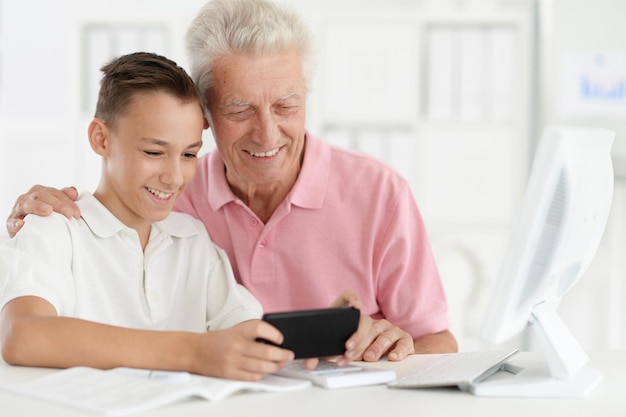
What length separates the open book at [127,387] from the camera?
3.41 feet

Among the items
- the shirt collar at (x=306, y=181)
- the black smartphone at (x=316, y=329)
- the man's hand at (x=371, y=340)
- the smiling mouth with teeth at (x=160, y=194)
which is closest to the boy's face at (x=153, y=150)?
the smiling mouth with teeth at (x=160, y=194)

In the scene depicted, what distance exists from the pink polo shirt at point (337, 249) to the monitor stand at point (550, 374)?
1.91ft

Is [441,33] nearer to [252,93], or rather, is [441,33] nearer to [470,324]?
[470,324]

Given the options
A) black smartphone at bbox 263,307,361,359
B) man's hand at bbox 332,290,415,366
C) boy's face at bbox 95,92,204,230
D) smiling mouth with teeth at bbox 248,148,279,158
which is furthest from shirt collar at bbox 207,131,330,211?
black smartphone at bbox 263,307,361,359

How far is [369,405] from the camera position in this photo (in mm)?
1089

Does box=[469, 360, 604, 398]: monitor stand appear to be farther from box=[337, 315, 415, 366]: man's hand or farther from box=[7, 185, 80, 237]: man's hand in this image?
box=[7, 185, 80, 237]: man's hand

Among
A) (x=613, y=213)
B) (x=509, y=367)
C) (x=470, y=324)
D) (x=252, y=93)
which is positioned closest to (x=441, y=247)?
(x=470, y=324)

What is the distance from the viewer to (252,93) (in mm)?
1717

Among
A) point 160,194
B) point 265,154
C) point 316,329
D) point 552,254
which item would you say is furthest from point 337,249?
point 552,254

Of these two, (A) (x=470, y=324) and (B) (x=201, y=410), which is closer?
(B) (x=201, y=410)

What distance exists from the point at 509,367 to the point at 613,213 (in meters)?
2.30

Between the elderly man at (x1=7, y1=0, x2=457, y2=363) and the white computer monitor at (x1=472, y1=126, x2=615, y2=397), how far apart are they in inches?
21.7

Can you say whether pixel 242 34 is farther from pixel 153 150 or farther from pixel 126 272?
pixel 126 272

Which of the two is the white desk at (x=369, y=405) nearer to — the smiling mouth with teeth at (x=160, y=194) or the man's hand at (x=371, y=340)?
the man's hand at (x=371, y=340)
